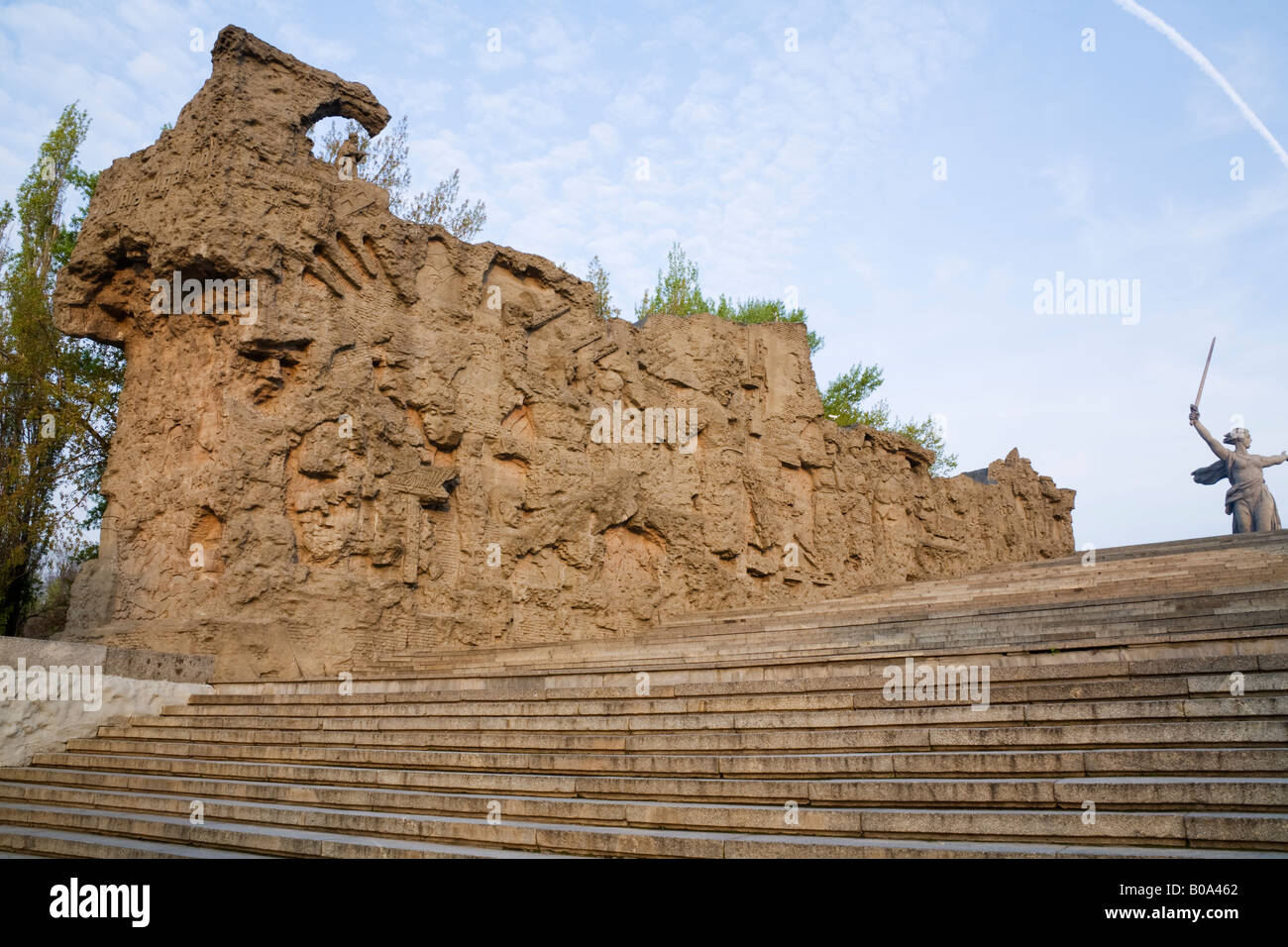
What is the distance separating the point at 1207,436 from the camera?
23656 millimetres

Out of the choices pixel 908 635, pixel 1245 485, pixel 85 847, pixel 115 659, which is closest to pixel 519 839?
pixel 85 847

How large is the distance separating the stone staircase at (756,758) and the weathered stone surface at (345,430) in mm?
3156

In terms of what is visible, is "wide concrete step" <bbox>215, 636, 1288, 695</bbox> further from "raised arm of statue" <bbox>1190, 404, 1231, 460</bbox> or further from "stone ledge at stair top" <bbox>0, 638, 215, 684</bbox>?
"raised arm of statue" <bbox>1190, 404, 1231, 460</bbox>

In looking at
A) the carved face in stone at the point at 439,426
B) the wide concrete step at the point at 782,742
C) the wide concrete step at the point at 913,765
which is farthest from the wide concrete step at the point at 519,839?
the carved face in stone at the point at 439,426

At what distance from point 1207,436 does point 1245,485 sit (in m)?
1.75

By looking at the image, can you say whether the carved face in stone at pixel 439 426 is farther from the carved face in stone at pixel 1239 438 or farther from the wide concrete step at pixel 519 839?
the carved face in stone at pixel 1239 438

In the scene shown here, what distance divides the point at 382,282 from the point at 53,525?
24.7 feet

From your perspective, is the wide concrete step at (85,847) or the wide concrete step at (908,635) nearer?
the wide concrete step at (85,847)

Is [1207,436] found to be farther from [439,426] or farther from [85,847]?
[85,847]

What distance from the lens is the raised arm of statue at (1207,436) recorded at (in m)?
23.1

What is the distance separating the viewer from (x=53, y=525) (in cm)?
1703
